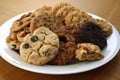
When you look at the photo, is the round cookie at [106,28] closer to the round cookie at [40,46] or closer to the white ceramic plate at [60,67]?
the white ceramic plate at [60,67]

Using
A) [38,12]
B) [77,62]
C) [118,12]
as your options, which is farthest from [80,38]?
[118,12]

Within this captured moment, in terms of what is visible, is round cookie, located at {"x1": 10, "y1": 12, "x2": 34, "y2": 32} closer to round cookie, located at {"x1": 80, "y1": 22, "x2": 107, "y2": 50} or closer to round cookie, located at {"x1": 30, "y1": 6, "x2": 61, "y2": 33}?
round cookie, located at {"x1": 30, "y1": 6, "x2": 61, "y2": 33}

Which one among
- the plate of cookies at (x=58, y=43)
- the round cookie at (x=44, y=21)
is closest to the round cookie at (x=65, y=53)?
the plate of cookies at (x=58, y=43)

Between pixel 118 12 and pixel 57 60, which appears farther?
pixel 118 12

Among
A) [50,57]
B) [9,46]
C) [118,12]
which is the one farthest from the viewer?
[118,12]

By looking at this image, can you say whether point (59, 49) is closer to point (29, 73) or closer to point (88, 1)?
point (29, 73)

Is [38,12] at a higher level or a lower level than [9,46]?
higher
